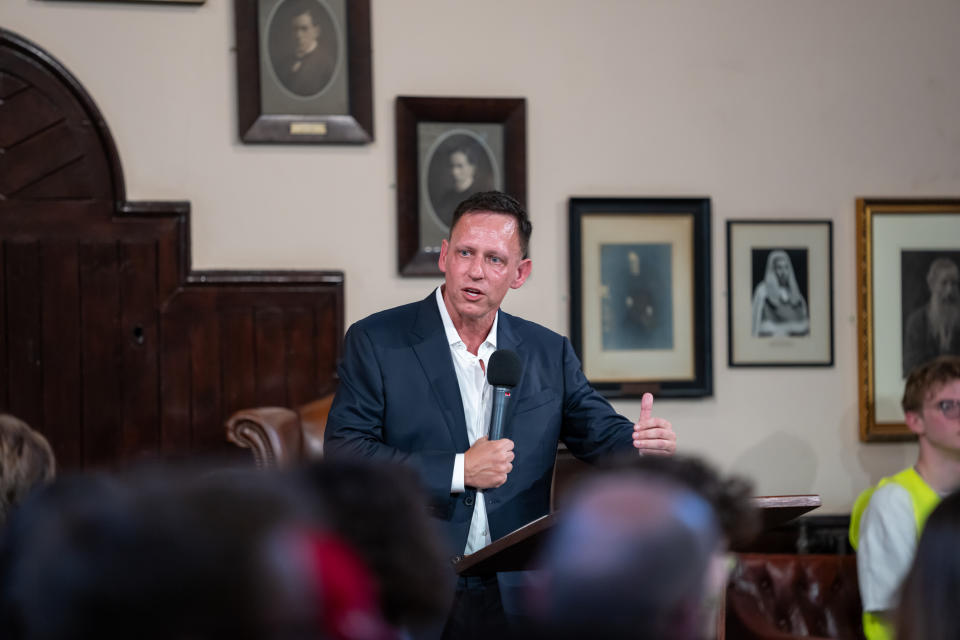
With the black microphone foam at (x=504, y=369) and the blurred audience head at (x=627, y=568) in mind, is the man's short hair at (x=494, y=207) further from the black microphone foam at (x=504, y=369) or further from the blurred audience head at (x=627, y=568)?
the blurred audience head at (x=627, y=568)

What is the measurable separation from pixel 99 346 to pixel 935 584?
11.3 feet

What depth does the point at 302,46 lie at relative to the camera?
3768mm

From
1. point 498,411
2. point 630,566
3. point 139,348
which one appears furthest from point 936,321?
point 630,566

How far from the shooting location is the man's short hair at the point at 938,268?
4113 millimetres

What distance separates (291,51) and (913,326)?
2.78m

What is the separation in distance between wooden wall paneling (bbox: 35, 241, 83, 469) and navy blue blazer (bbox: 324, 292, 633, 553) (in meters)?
1.59

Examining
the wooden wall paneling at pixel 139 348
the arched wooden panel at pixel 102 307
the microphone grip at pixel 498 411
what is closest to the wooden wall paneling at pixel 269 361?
the arched wooden panel at pixel 102 307

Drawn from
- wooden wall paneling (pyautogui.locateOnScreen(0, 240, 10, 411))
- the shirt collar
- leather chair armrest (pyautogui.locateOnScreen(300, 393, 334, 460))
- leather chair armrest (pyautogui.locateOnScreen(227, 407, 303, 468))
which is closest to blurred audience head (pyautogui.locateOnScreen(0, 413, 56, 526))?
the shirt collar

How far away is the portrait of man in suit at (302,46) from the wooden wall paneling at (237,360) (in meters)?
0.90

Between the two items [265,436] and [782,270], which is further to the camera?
[782,270]

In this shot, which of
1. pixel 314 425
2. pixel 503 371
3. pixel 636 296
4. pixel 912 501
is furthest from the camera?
pixel 636 296

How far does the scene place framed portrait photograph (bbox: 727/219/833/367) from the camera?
4.04 meters

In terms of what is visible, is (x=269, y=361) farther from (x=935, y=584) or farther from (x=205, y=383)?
(x=935, y=584)

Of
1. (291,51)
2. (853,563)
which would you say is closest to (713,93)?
(291,51)
